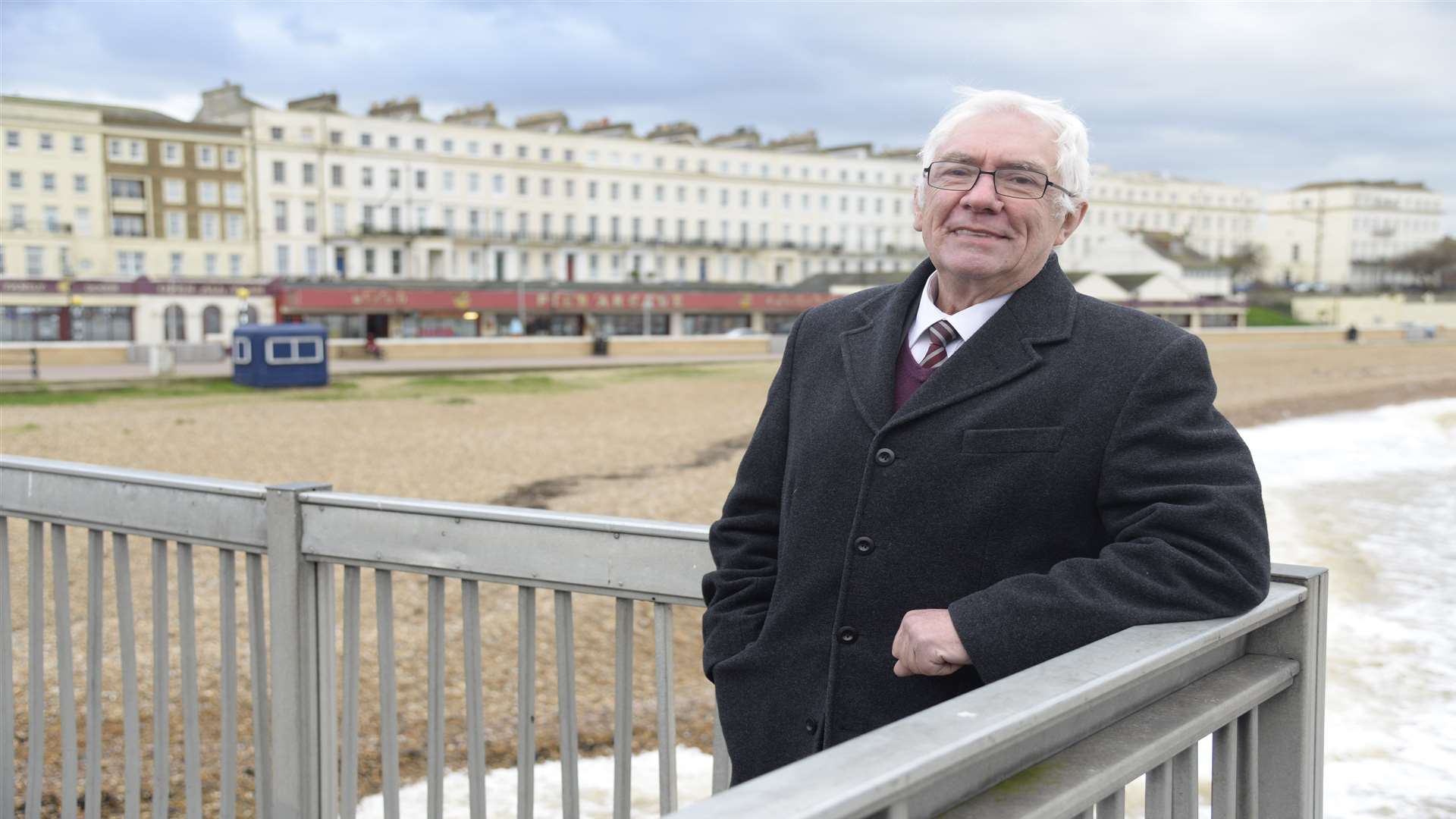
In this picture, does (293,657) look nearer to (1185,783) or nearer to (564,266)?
(1185,783)

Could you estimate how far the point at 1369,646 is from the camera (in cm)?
869

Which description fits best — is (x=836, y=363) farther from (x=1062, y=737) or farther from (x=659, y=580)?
(x=1062, y=737)

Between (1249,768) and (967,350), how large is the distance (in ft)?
2.31

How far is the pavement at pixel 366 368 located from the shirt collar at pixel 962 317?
2686cm

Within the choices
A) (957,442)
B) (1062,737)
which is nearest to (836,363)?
(957,442)

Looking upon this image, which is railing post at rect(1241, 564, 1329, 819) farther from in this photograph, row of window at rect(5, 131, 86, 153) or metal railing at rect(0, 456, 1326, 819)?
row of window at rect(5, 131, 86, 153)

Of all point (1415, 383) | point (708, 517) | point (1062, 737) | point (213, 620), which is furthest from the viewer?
point (1415, 383)

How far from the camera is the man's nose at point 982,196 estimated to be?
73.7 inches

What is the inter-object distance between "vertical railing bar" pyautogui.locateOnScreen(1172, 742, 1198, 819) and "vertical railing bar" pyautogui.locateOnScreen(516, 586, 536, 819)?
48.0 inches

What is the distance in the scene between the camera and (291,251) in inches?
2509

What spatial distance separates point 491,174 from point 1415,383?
51747 millimetres

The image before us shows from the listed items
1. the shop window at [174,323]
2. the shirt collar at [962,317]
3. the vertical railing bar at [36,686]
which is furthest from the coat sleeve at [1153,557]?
the shop window at [174,323]

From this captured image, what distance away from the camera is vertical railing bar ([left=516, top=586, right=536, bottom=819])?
7.88 feet

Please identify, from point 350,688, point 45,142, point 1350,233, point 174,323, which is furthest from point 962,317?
point 1350,233
